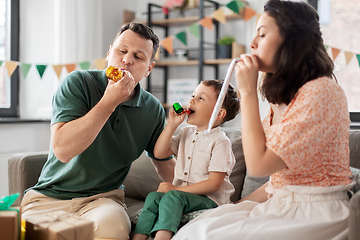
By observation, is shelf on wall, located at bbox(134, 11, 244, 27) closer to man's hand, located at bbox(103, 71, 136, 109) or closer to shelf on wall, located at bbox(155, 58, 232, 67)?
shelf on wall, located at bbox(155, 58, 232, 67)

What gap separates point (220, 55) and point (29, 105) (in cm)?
197

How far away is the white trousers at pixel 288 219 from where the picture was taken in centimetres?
107

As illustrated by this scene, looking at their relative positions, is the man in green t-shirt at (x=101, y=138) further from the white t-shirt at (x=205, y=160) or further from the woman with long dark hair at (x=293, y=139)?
the woman with long dark hair at (x=293, y=139)

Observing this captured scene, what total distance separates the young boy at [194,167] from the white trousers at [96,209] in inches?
3.9

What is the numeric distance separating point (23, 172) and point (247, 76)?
132 cm

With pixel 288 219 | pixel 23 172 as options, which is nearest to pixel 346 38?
pixel 288 219

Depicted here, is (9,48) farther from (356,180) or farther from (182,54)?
(356,180)

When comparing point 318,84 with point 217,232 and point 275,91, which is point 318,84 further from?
point 217,232

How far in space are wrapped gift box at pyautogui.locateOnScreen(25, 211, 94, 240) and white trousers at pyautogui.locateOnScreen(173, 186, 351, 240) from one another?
0.31 meters

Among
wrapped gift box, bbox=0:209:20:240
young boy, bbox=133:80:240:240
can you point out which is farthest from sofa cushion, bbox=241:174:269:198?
wrapped gift box, bbox=0:209:20:240

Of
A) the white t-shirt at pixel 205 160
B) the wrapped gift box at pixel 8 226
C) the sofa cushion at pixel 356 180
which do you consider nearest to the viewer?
the wrapped gift box at pixel 8 226

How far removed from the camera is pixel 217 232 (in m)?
1.10

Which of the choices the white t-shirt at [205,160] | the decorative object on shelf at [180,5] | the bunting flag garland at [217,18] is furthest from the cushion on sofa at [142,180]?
the decorative object on shelf at [180,5]

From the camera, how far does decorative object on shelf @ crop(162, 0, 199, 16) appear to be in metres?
4.00
